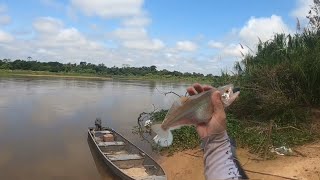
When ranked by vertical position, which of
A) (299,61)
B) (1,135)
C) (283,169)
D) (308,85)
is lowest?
(1,135)

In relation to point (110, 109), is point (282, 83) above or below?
above

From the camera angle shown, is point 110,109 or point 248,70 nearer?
point 248,70

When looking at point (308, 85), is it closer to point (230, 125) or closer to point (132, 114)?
point (230, 125)

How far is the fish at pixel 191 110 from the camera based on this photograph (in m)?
1.76

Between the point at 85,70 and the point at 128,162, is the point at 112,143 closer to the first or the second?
the point at 128,162

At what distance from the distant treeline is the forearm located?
8602 centimetres

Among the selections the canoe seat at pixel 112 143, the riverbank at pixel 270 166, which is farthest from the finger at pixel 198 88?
the canoe seat at pixel 112 143

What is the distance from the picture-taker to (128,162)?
476 inches

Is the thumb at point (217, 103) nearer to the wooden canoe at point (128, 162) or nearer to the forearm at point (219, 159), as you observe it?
the forearm at point (219, 159)

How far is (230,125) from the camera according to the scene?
13.6m

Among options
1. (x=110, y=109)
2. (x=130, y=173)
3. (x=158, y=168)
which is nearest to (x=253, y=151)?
(x=158, y=168)

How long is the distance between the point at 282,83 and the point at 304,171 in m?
4.35

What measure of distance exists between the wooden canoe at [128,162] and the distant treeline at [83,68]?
242ft

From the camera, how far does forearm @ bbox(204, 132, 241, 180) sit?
176 cm
